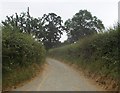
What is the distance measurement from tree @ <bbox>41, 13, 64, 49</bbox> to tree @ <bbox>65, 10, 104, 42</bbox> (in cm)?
497

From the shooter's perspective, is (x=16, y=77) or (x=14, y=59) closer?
(x=16, y=77)

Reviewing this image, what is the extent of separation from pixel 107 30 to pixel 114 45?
11.3 feet

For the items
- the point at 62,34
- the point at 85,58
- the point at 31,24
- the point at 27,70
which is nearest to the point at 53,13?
the point at 62,34

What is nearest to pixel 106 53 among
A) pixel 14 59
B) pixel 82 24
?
pixel 14 59

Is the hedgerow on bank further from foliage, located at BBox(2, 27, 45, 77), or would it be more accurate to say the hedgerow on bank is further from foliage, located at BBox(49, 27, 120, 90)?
foliage, located at BBox(49, 27, 120, 90)

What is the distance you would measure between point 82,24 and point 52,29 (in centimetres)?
993

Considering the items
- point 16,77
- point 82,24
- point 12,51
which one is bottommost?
point 16,77

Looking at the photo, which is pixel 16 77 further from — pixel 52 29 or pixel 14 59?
pixel 52 29

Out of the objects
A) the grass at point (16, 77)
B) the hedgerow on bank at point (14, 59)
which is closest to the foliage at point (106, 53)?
the grass at point (16, 77)

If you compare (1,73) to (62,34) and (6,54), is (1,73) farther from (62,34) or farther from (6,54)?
(62,34)

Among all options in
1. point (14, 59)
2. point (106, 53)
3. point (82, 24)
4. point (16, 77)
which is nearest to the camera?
point (16, 77)

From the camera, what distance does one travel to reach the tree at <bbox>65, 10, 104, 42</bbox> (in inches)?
2833

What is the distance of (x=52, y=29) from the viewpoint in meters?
79.8

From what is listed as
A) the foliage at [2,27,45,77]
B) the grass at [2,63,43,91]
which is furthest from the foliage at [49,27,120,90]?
the foliage at [2,27,45,77]
